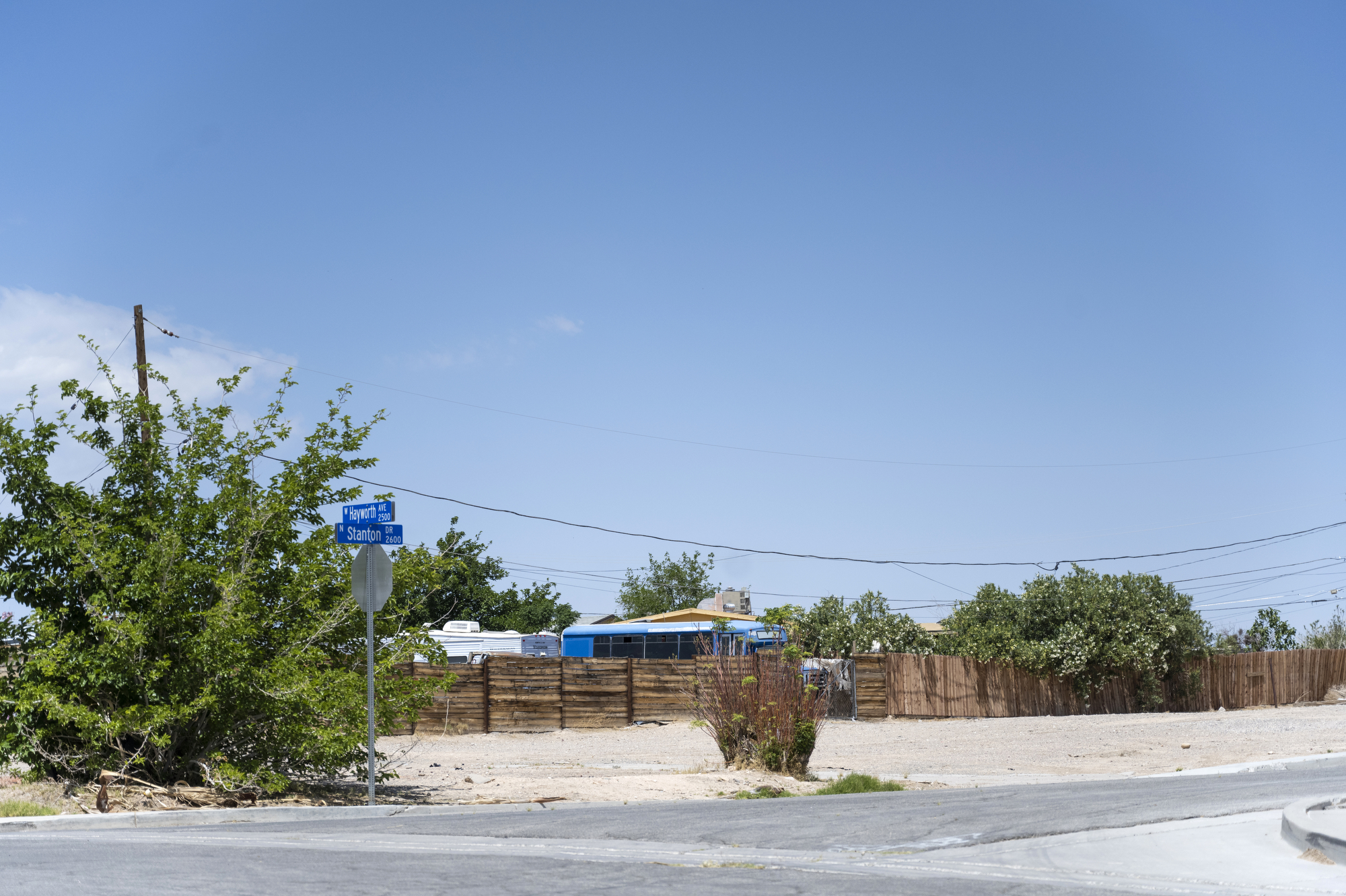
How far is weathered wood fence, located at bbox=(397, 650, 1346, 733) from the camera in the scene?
3080 cm

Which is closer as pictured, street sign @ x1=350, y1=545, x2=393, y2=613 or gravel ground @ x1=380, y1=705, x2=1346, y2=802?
street sign @ x1=350, y1=545, x2=393, y2=613

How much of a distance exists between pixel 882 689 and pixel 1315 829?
26.2 metres

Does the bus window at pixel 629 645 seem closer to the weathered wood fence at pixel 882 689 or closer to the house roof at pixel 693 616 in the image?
the house roof at pixel 693 616

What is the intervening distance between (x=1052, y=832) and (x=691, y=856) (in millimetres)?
3446

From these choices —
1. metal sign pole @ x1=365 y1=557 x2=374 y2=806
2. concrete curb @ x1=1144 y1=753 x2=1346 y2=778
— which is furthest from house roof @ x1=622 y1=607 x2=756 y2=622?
metal sign pole @ x1=365 y1=557 x2=374 y2=806

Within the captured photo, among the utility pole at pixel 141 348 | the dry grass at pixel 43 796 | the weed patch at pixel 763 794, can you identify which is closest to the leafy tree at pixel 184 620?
the dry grass at pixel 43 796

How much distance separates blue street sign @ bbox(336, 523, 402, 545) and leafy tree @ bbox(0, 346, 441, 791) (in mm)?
364

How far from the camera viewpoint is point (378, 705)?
45.7 ft

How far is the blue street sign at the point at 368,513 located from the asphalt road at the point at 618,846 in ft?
11.1

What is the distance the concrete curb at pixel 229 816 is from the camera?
37.3 feet

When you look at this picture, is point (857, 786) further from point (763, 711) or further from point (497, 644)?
point (497, 644)

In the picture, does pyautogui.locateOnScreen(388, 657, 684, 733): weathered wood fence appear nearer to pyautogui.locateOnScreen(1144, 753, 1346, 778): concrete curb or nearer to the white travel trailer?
the white travel trailer

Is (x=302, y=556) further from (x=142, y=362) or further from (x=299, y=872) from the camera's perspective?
(x=142, y=362)

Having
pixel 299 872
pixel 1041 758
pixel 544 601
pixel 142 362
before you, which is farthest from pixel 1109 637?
pixel 544 601
